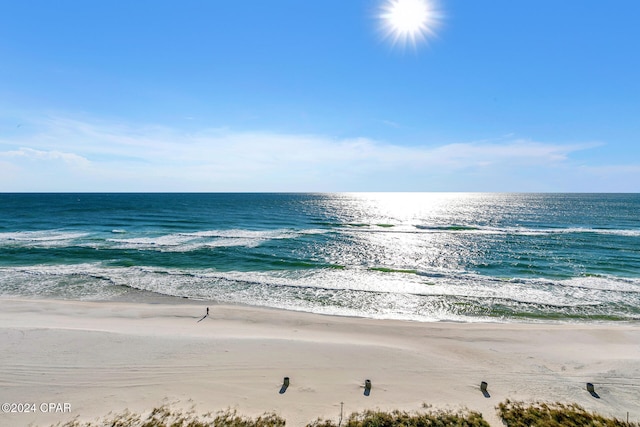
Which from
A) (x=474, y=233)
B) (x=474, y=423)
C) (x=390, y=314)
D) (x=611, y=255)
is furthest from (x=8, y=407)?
(x=474, y=233)

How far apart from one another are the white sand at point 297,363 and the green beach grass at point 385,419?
1.33ft

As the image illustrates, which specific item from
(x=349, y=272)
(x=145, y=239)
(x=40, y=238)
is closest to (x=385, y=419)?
(x=349, y=272)

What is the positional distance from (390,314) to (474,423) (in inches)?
409

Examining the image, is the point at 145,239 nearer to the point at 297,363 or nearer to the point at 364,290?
the point at 364,290

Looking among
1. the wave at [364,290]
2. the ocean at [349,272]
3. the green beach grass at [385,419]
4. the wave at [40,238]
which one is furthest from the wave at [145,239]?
the green beach grass at [385,419]

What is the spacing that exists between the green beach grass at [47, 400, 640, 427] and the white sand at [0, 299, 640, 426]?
0.41m

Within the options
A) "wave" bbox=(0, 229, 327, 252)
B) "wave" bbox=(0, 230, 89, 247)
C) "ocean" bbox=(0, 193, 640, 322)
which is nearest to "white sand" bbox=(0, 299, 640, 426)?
"ocean" bbox=(0, 193, 640, 322)

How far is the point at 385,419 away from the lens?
953cm

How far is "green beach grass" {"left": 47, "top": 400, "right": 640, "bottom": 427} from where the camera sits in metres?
9.38

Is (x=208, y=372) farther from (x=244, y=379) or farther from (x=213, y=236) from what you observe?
(x=213, y=236)

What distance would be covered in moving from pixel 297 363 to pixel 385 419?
4.90 metres

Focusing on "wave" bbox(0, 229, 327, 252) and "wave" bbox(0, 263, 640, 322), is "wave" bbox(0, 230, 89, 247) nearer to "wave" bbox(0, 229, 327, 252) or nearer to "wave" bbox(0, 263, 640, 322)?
"wave" bbox(0, 229, 327, 252)

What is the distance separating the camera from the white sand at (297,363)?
35.3 feet

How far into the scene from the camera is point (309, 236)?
47594 mm
